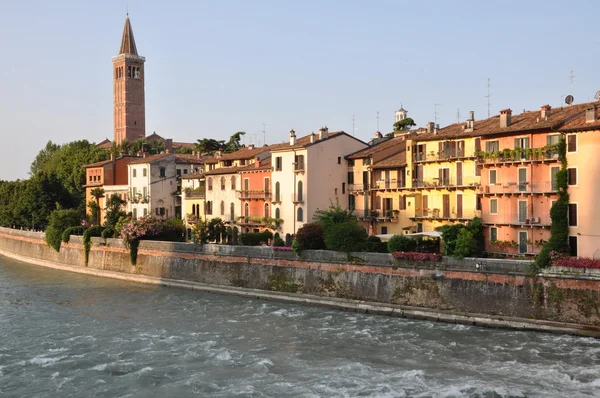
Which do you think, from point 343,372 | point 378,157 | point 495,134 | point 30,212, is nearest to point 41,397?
point 343,372

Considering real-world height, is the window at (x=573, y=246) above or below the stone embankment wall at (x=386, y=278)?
above

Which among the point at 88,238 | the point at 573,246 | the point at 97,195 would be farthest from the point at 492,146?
the point at 97,195

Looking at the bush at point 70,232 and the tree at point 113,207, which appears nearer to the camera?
the bush at point 70,232

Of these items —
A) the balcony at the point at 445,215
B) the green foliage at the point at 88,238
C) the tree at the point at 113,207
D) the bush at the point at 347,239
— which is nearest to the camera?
the bush at the point at 347,239

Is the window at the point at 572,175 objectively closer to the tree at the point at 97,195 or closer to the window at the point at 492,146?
the window at the point at 492,146

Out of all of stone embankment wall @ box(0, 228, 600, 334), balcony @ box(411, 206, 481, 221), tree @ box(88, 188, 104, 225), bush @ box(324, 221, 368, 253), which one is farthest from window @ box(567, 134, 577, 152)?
tree @ box(88, 188, 104, 225)

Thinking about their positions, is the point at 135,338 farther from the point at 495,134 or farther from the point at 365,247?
the point at 495,134

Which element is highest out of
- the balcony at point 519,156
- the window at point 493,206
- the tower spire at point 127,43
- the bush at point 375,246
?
the tower spire at point 127,43

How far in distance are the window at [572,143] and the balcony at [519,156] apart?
3.84 ft

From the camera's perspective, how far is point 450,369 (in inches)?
1008

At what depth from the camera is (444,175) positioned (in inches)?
1777

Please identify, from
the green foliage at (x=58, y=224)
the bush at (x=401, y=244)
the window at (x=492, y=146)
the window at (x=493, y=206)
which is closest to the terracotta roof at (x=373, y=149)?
the window at (x=492, y=146)

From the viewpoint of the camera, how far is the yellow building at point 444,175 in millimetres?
43031

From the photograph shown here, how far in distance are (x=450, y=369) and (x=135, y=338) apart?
1465cm
